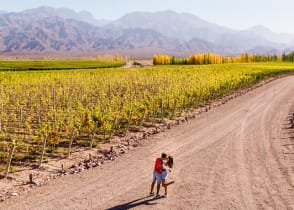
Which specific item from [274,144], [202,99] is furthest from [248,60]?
[274,144]

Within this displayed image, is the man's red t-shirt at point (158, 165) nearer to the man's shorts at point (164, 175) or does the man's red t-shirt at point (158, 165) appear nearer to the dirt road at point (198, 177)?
the man's shorts at point (164, 175)

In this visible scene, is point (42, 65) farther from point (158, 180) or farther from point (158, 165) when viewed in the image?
point (158, 180)

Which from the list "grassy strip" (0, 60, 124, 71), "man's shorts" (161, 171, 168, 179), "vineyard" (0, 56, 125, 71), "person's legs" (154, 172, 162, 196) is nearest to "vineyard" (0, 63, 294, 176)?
"person's legs" (154, 172, 162, 196)

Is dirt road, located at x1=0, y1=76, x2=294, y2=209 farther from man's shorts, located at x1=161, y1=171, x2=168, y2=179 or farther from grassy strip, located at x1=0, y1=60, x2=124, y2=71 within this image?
grassy strip, located at x1=0, y1=60, x2=124, y2=71

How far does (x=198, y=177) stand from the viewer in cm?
2050

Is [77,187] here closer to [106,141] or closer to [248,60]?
[106,141]

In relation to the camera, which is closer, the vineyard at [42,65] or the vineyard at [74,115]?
the vineyard at [74,115]

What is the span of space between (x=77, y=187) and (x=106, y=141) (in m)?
9.12

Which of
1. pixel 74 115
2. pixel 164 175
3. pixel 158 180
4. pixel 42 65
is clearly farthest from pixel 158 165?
pixel 42 65

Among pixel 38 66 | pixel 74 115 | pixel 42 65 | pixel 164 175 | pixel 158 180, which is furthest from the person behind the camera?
pixel 42 65

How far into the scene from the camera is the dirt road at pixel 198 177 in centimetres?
1724

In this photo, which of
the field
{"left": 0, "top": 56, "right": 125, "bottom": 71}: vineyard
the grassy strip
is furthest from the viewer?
{"left": 0, "top": 56, "right": 125, "bottom": 71}: vineyard

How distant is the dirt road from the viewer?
56.6ft

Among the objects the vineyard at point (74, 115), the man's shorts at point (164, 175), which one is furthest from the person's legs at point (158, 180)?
the vineyard at point (74, 115)
